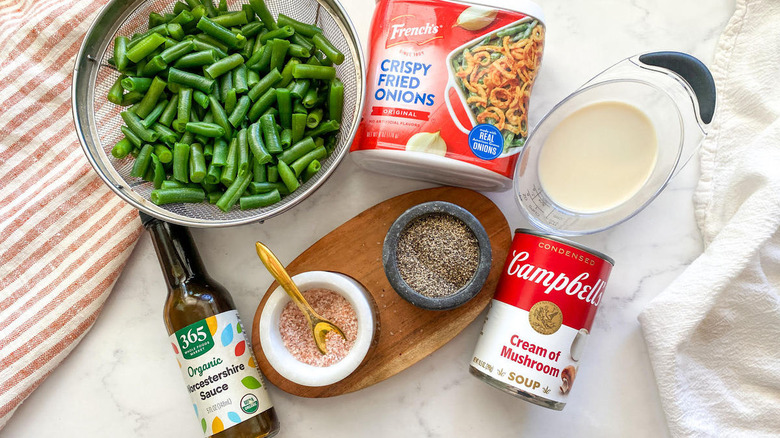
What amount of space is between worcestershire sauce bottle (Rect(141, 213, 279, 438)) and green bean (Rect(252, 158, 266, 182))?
0.60 feet

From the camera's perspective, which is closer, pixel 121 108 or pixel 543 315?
pixel 543 315

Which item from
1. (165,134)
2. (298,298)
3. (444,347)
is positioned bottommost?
(444,347)

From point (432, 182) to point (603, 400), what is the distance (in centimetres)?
60

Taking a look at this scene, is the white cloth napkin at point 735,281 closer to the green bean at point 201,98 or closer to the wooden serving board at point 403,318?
the wooden serving board at point 403,318

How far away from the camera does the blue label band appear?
1.01 m

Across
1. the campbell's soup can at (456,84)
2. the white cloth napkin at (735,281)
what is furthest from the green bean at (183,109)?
the white cloth napkin at (735,281)

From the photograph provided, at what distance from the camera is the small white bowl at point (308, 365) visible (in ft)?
3.42

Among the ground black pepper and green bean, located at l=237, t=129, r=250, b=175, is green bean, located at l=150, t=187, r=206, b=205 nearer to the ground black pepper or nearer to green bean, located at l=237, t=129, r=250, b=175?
green bean, located at l=237, t=129, r=250, b=175

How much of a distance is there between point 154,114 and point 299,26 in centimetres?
33

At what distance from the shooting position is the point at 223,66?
104 centimetres

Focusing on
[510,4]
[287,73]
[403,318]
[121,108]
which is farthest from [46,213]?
[510,4]

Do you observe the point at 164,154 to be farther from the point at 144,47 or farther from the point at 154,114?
the point at 144,47

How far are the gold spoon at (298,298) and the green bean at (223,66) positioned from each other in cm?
33

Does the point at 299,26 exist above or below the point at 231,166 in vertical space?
above
